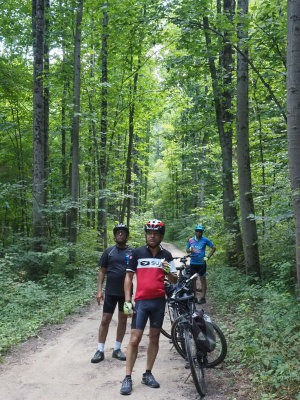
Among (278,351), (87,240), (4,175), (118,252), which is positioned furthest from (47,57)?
(278,351)

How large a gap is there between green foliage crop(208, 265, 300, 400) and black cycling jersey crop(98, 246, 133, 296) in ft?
7.07

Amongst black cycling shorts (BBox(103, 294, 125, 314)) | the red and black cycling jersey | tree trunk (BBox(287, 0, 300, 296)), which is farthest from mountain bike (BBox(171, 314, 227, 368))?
tree trunk (BBox(287, 0, 300, 296))

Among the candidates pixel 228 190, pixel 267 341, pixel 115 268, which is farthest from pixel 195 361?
pixel 228 190

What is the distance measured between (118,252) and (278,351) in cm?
302

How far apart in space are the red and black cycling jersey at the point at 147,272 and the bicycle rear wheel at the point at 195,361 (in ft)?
2.22

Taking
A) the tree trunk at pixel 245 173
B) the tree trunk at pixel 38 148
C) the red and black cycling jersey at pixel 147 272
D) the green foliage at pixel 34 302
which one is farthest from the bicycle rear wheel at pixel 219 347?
the tree trunk at pixel 38 148

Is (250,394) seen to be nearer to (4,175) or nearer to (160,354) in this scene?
(160,354)

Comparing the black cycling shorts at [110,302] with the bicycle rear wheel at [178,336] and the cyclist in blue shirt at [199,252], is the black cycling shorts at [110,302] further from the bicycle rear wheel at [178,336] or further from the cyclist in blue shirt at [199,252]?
the cyclist in blue shirt at [199,252]

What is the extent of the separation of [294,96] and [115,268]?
13.6 feet

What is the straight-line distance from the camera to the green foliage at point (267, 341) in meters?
4.29

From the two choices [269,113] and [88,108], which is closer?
[269,113]

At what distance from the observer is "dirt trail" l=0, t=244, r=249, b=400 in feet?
14.9

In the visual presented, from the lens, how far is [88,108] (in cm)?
1652

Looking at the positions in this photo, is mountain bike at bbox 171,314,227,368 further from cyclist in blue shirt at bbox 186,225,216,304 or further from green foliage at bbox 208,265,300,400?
cyclist in blue shirt at bbox 186,225,216,304
